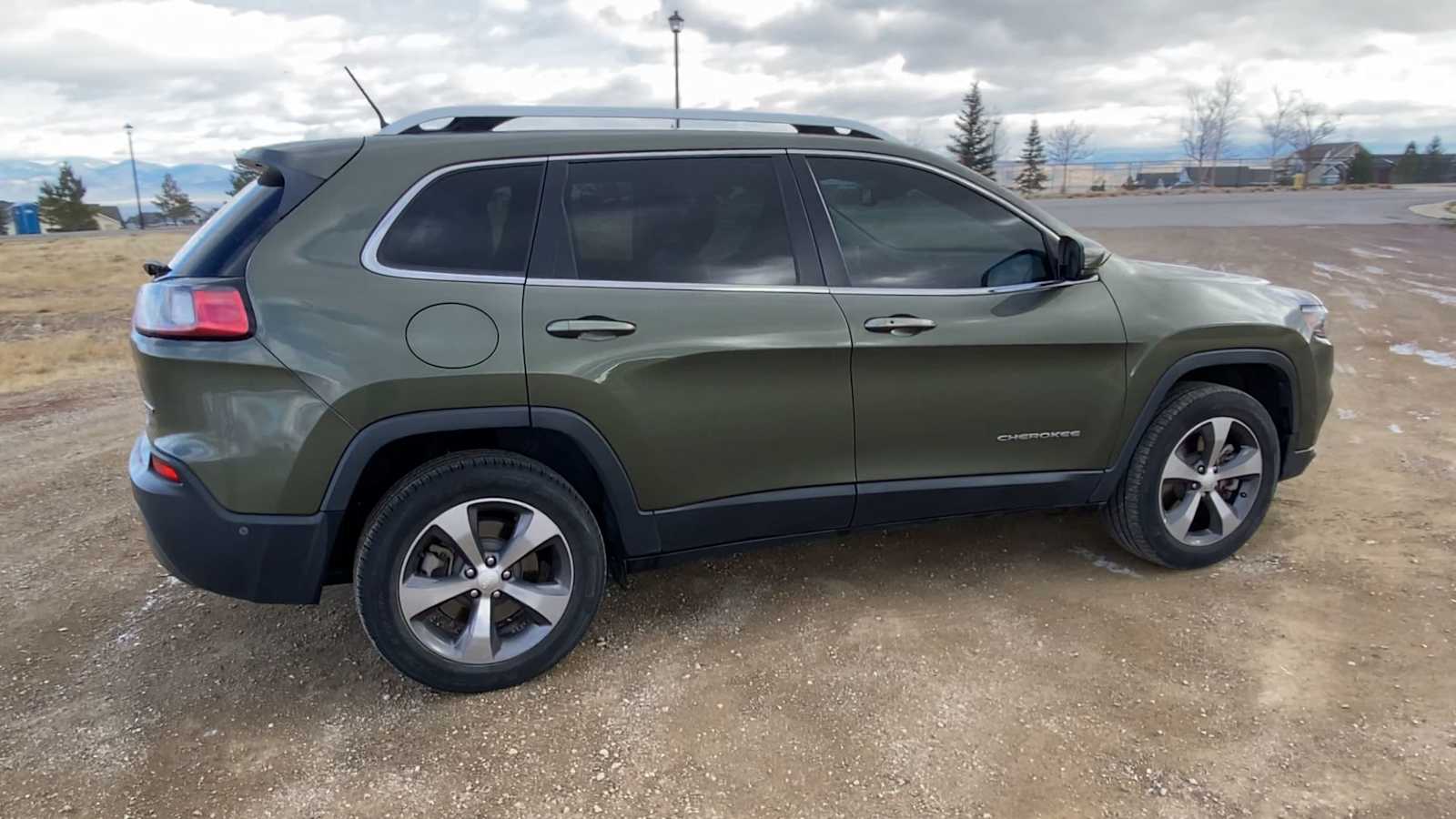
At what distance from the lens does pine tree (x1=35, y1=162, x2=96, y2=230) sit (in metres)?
50.9

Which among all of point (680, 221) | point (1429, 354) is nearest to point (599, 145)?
point (680, 221)

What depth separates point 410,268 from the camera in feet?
9.46

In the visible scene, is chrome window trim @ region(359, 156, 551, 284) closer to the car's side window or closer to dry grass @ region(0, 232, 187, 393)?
the car's side window

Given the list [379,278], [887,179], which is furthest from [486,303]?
[887,179]

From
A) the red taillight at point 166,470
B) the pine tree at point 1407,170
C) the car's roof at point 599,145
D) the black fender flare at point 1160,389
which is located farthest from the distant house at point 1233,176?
the red taillight at point 166,470

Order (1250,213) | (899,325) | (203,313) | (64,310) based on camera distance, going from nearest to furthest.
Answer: (203,313)
(899,325)
(64,310)
(1250,213)

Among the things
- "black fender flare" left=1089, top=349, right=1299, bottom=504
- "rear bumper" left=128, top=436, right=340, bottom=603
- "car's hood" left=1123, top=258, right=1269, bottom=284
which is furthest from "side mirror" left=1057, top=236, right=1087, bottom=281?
"rear bumper" left=128, top=436, right=340, bottom=603

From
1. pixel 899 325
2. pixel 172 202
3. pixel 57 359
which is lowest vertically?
pixel 57 359

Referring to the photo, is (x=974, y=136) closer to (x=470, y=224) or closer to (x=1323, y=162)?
(x=1323, y=162)

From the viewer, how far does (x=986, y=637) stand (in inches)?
133

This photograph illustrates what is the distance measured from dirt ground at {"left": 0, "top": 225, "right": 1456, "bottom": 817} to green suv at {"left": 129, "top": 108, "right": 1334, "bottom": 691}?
347 millimetres

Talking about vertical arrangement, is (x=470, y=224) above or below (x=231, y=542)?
above

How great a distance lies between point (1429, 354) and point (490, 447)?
804cm

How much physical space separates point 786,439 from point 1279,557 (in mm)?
2317
